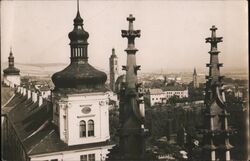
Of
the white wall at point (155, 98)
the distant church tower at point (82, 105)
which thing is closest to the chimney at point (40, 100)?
the distant church tower at point (82, 105)

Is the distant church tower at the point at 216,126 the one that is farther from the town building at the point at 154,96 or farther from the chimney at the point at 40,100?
the chimney at the point at 40,100

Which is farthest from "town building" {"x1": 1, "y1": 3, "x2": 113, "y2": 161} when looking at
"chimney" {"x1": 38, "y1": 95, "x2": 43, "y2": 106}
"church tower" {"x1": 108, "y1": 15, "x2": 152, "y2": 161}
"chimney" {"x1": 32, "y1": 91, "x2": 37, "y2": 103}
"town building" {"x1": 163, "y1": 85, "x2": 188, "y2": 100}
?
"church tower" {"x1": 108, "y1": 15, "x2": 152, "y2": 161}

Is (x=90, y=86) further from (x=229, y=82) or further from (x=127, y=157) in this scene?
(x=127, y=157)

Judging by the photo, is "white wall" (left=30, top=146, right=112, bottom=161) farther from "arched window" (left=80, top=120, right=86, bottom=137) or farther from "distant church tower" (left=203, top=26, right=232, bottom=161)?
"distant church tower" (left=203, top=26, right=232, bottom=161)

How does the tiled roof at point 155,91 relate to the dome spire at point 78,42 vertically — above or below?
below

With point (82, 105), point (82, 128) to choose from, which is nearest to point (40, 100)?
point (82, 105)

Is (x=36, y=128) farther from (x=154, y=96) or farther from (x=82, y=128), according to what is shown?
(x=154, y=96)

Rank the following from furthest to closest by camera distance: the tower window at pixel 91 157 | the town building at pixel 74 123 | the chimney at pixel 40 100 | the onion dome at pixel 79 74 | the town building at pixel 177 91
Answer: the chimney at pixel 40 100 → the town building at pixel 74 123 → the tower window at pixel 91 157 → the onion dome at pixel 79 74 → the town building at pixel 177 91

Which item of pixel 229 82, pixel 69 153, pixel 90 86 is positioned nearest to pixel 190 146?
pixel 229 82
